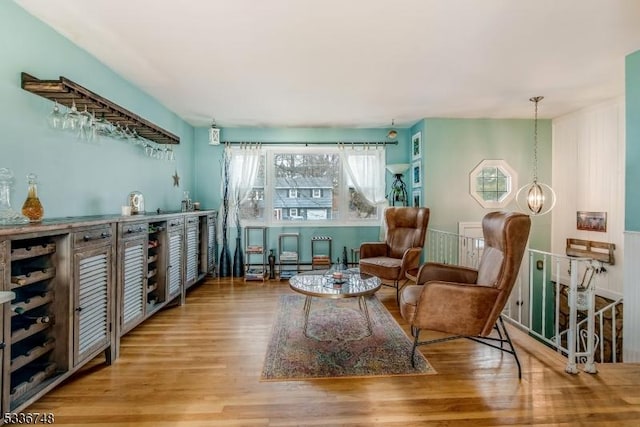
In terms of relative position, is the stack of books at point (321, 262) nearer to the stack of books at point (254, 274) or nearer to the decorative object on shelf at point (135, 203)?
the stack of books at point (254, 274)

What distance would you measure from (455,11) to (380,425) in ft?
8.46

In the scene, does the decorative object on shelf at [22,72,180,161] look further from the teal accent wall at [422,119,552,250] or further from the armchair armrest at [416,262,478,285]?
the teal accent wall at [422,119,552,250]

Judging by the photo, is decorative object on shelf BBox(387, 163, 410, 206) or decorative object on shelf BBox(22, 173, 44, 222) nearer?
decorative object on shelf BBox(22, 173, 44, 222)

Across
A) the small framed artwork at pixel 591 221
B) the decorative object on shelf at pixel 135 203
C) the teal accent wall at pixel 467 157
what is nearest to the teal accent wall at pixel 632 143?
the small framed artwork at pixel 591 221

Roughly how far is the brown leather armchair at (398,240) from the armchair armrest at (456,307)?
157cm

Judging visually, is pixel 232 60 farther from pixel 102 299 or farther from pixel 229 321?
pixel 229 321

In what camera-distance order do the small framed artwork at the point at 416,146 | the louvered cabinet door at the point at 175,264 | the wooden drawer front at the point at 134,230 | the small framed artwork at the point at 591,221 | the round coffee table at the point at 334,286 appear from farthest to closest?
the small framed artwork at the point at 416,146 → the small framed artwork at the point at 591,221 → the louvered cabinet door at the point at 175,264 → the round coffee table at the point at 334,286 → the wooden drawer front at the point at 134,230

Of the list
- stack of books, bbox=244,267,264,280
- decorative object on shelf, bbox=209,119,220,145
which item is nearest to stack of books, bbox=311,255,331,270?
stack of books, bbox=244,267,264,280

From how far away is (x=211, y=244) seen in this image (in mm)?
4926

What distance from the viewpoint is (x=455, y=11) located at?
2.15 metres

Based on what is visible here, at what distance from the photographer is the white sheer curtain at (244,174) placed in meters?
5.25

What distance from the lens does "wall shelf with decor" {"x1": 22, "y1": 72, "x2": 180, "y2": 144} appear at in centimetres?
213

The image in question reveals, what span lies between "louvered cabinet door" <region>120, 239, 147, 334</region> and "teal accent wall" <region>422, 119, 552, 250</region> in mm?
3885


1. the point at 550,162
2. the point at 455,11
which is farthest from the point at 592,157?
the point at 455,11
